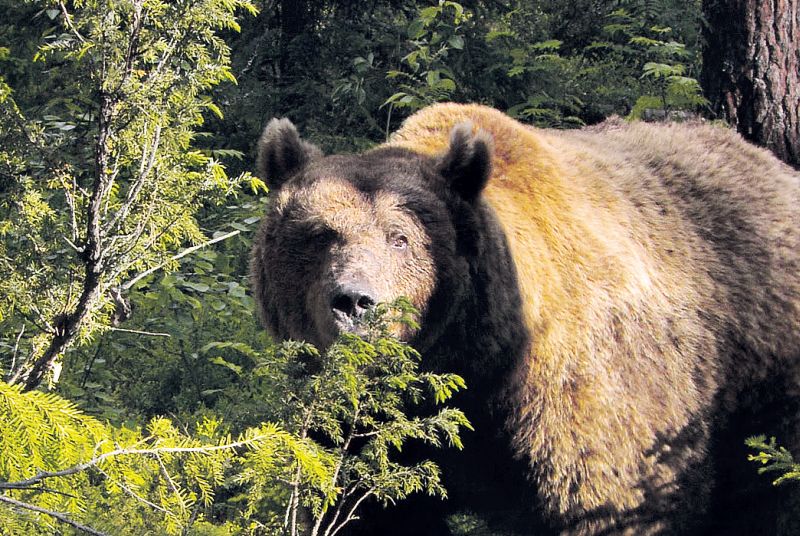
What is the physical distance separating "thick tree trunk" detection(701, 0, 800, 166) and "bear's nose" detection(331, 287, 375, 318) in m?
4.30

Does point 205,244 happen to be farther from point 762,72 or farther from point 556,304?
point 762,72

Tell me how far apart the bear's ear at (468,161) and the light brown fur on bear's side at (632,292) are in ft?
0.63

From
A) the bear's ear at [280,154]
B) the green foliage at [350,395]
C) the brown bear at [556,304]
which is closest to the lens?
the green foliage at [350,395]

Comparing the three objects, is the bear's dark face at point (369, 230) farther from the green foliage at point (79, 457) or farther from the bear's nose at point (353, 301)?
the green foliage at point (79, 457)

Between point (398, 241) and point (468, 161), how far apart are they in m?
0.52

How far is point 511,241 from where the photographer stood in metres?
5.21

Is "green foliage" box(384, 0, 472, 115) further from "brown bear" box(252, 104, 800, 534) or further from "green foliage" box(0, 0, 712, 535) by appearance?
"brown bear" box(252, 104, 800, 534)

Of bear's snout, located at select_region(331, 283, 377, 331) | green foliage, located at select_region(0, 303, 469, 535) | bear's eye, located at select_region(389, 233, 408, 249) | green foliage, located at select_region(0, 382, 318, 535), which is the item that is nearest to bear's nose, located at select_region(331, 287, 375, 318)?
bear's snout, located at select_region(331, 283, 377, 331)

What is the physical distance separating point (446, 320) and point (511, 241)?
51cm

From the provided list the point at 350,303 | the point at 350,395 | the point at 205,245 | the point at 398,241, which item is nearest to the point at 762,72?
the point at 398,241

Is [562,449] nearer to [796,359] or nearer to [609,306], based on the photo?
[609,306]

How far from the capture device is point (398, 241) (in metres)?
5.03

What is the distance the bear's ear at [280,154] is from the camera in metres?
5.51

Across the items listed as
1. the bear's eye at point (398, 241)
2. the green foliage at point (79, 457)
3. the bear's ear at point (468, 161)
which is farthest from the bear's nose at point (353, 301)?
the bear's ear at point (468, 161)
